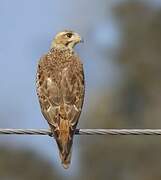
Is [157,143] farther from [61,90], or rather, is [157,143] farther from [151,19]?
[61,90]

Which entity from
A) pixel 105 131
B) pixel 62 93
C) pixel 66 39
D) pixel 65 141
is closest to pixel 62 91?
pixel 62 93

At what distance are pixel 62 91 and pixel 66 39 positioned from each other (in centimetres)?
190

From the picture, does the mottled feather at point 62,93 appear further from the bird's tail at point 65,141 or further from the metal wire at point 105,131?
the metal wire at point 105,131

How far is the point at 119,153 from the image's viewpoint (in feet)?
120

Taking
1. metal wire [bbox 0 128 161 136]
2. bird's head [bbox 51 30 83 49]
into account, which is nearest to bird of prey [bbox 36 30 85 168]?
bird's head [bbox 51 30 83 49]

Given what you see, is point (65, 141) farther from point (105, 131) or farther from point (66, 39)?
point (66, 39)

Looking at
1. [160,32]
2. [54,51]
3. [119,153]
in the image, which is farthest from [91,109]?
[54,51]

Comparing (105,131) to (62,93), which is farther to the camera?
(62,93)

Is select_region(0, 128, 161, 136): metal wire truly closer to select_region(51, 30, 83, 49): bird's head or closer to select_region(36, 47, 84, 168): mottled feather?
select_region(36, 47, 84, 168): mottled feather

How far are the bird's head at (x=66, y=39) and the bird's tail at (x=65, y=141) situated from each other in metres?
2.31

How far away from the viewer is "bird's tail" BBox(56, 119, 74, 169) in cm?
1420

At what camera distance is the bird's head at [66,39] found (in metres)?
16.6

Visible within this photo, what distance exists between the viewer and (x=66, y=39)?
1677cm

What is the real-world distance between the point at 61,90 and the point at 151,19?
2608 centimetres
